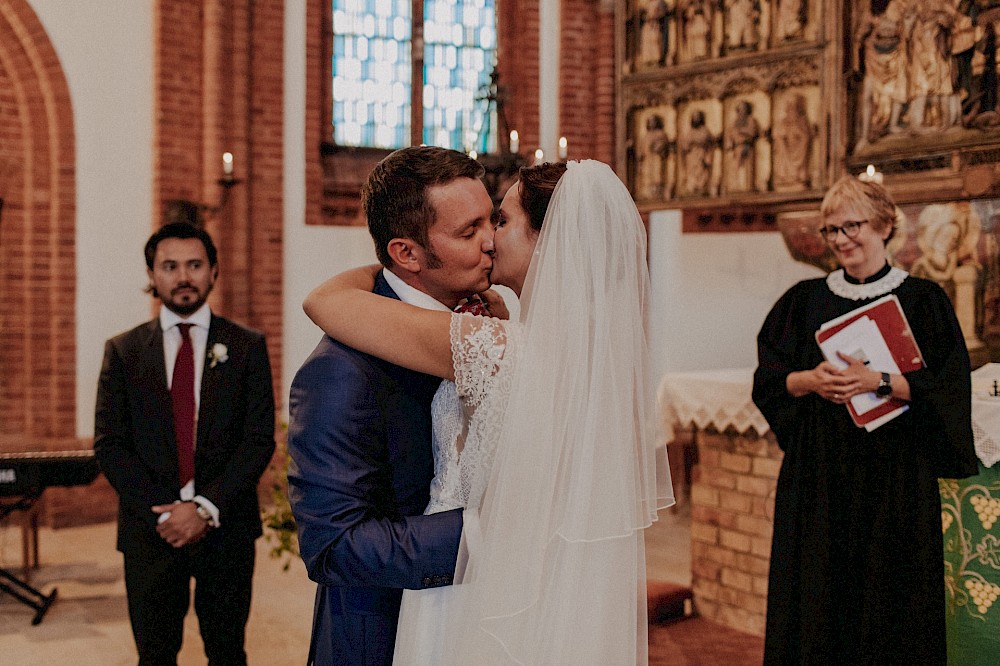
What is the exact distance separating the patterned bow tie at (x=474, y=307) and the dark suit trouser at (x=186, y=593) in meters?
1.54

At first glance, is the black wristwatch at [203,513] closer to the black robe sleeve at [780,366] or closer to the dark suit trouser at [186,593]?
the dark suit trouser at [186,593]

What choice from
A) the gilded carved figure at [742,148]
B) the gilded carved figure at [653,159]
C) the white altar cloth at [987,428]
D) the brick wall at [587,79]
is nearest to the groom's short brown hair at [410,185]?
the white altar cloth at [987,428]

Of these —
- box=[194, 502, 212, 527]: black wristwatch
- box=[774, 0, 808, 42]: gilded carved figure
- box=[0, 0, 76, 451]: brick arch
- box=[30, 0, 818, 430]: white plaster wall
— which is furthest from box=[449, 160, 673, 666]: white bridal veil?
box=[0, 0, 76, 451]: brick arch

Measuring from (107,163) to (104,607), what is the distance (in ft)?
12.2

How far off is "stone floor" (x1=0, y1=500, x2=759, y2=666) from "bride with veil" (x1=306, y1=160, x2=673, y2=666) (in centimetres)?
280

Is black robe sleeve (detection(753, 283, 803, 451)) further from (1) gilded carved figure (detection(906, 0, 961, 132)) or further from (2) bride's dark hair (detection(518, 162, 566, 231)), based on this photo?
(2) bride's dark hair (detection(518, 162, 566, 231))

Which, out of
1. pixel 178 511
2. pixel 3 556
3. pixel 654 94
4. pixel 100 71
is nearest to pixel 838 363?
pixel 178 511

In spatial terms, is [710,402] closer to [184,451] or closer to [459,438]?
[184,451]

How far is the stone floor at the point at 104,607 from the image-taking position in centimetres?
Result: 465

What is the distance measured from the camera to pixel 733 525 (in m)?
4.88

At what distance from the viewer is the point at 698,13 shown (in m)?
5.66

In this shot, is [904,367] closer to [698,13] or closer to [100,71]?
[698,13]

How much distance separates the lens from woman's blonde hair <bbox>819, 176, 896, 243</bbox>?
337cm

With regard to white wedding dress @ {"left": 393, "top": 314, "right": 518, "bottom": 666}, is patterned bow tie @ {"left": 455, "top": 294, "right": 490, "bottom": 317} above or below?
above
